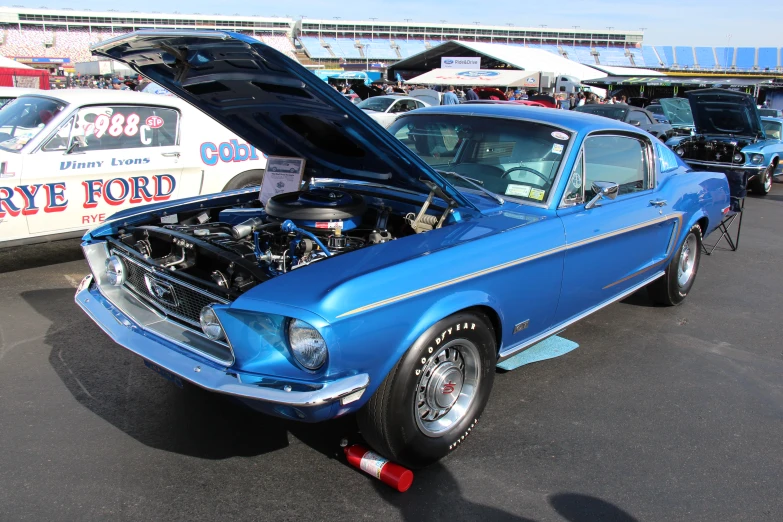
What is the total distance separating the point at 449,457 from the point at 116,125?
15.3 ft

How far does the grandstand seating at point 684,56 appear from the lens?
230 ft

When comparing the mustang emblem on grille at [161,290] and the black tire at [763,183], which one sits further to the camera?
the black tire at [763,183]

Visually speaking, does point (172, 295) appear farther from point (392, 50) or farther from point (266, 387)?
point (392, 50)

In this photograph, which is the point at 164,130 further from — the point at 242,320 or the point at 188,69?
the point at 242,320

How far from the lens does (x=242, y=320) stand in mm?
2424

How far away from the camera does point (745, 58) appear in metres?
69.2

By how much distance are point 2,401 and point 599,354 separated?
3713 mm

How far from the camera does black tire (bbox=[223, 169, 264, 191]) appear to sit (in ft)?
21.4

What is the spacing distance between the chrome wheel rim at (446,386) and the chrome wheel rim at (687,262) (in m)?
2.93

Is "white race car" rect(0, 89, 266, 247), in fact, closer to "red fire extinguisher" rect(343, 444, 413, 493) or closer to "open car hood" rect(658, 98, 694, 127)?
"red fire extinguisher" rect(343, 444, 413, 493)

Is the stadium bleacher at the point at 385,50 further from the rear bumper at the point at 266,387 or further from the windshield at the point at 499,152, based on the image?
the rear bumper at the point at 266,387

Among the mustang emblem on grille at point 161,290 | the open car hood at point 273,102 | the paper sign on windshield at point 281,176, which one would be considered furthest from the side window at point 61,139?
the mustang emblem on grille at point 161,290

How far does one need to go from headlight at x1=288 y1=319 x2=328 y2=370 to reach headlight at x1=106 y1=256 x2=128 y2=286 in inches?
55.5

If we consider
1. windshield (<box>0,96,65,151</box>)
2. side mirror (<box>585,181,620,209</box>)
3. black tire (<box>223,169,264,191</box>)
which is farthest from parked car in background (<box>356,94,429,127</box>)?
side mirror (<box>585,181,620,209</box>)
